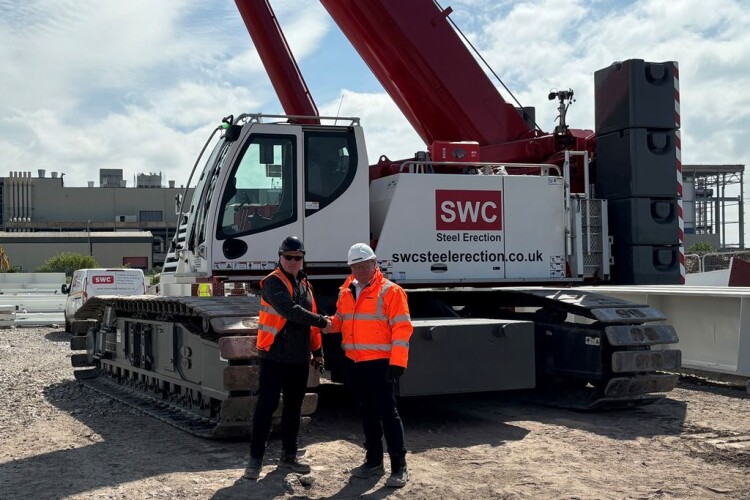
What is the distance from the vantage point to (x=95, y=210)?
3649 inches

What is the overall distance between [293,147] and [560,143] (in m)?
3.65

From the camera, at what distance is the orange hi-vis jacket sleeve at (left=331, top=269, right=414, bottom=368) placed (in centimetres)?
652

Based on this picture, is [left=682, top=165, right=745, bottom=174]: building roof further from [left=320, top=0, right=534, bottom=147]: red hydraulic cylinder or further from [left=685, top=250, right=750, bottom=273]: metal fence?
[left=320, top=0, right=534, bottom=147]: red hydraulic cylinder

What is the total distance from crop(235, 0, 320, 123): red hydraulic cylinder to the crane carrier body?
1346mm

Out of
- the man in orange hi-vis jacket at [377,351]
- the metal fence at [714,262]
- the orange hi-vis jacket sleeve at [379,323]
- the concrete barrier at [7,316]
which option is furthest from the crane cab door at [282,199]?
the metal fence at [714,262]

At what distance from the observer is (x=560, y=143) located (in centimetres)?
1079

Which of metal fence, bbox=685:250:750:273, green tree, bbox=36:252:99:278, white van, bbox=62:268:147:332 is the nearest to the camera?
white van, bbox=62:268:147:332

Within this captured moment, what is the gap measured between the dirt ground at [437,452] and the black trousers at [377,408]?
11.0 inches

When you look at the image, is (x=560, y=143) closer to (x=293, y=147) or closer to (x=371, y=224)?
(x=371, y=224)

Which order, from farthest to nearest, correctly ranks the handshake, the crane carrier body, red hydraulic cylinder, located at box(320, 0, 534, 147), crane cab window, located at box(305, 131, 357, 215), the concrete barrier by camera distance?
the concrete barrier, red hydraulic cylinder, located at box(320, 0, 534, 147), crane cab window, located at box(305, 131, 357, 215), the crane carrier body, the handshake

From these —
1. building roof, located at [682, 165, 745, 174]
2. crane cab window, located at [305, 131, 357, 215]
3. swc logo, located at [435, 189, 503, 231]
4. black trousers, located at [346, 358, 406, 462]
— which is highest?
building roof, located at [682, 165, 745, 174]

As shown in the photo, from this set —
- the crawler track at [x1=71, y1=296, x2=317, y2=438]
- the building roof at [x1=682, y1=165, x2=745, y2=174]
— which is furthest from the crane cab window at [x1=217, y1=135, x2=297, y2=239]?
the building roof at [x1=682, y1=165, x2=745, y2=174]

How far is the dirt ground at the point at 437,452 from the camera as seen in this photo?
6.24 meters

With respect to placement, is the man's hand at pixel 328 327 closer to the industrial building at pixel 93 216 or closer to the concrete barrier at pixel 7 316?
the concrete barrier at pixel 7 316
